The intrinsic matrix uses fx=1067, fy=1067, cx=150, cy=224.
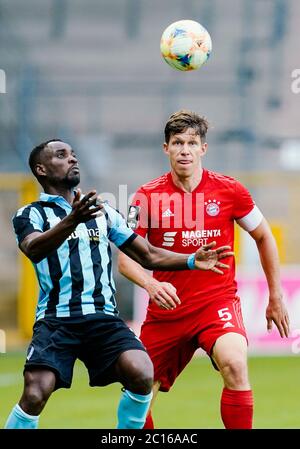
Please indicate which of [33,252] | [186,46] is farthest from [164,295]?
[186,46]

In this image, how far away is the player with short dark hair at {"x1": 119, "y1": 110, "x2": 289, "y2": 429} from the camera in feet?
22.7

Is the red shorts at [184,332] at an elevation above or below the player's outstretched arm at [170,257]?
below

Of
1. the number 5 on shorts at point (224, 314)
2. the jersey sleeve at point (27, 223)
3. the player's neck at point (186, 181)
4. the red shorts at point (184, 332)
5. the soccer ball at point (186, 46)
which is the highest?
the soccer ball at point (186, 46)

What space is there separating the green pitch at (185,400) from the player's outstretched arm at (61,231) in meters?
2.83

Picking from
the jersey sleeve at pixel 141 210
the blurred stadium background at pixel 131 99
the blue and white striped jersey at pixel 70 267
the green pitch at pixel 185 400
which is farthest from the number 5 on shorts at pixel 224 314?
the blurred stadium background at pixel 131 99

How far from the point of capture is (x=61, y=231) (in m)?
5.73

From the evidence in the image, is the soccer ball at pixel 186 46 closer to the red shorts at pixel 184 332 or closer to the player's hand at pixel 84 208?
the red shorts at pixel 184 332

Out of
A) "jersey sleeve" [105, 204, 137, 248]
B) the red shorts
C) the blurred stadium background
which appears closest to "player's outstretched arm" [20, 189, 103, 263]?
"jersey sleeve" [105, 204, 137, 248]

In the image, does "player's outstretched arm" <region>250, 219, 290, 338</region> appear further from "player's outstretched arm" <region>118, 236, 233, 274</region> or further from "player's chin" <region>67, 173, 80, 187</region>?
"player's chin" <region>67, 173, 80, 187</region>

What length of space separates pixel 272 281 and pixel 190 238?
63cm

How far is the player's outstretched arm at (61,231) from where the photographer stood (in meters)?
5.62

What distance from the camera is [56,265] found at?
625 centimetres

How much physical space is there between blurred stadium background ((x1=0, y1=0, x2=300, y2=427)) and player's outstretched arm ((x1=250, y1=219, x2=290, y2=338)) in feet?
27.4

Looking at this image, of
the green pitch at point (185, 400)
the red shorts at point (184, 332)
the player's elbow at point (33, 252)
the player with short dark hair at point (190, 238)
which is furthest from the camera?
the green pitch at point (185, 400)
